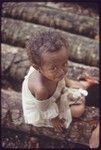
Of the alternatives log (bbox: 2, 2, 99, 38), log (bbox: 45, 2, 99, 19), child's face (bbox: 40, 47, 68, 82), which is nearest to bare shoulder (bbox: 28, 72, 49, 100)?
child's face (bbox: 40, 47, 68, 82)

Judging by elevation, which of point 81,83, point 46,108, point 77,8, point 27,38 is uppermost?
point 46,108

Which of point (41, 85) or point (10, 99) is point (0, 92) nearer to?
point (10, 99)

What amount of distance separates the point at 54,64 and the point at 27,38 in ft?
6.21

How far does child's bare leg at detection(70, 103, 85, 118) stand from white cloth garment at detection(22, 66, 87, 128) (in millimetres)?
41

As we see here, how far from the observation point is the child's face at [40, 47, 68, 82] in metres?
2.83

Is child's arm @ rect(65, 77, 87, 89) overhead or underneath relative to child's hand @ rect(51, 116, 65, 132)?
overhead

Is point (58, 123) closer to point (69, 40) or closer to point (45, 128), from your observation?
point (45, 128)

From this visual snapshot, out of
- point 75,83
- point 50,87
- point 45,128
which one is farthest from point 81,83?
point 50,87

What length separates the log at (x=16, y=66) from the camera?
403 centimetres

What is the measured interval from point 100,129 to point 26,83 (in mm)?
727

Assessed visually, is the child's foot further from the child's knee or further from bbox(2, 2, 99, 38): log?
bbox(2, 2, 99, 38): log

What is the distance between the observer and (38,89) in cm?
307

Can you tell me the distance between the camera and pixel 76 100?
135 inches

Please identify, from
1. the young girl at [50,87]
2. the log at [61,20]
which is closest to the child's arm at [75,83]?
the young girl at [50,87]
